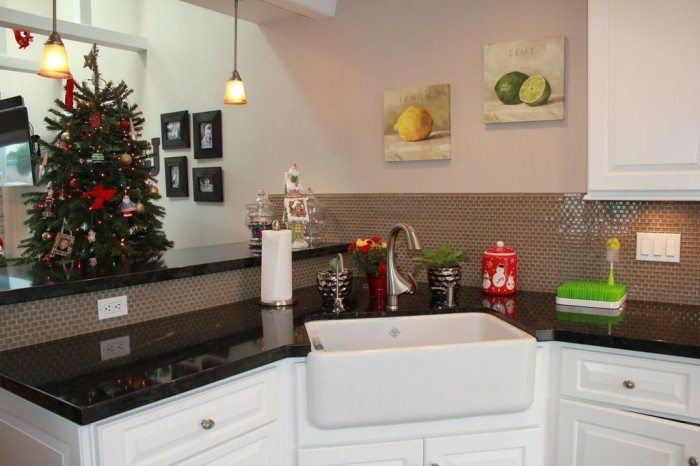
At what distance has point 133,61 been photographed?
4102 millimetres

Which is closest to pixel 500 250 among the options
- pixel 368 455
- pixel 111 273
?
pixel 368 455

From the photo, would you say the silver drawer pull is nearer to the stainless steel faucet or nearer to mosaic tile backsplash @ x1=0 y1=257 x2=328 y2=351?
mosaic tile backsplash @ x1=0 y1=257 x2=328 y2=351

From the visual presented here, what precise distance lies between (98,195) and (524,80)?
218 cm

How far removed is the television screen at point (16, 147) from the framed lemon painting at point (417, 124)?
3.76 m

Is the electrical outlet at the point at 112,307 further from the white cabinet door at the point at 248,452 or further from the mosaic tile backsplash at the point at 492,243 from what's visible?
the white cabinet door at the point at 248,452

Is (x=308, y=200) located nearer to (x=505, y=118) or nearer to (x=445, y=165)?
(x=445, y=165)

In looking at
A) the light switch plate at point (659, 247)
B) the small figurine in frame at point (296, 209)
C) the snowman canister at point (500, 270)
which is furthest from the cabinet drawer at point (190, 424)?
the light switch plate at point (659, 247)

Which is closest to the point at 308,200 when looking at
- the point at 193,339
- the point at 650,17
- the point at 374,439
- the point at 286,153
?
the point at 286,153

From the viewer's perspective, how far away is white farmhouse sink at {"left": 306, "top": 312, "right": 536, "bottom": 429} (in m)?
1.61

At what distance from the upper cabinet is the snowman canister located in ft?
1.49

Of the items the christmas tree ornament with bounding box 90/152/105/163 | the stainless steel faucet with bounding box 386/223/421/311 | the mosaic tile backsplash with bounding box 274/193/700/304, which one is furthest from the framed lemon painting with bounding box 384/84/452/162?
the christmas tree ornament with bounding box 90/152/105/163

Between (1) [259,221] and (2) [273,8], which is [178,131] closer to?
(2) [273,8]

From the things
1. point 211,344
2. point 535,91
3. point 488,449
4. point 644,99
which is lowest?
point 488,449

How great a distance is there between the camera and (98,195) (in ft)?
9.77
